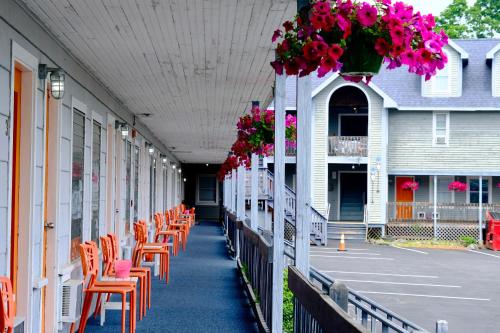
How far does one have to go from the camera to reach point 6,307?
14.4 ft

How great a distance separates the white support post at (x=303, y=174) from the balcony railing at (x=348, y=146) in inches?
824

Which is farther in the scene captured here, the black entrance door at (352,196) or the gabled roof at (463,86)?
the black entrance door at (352,196)

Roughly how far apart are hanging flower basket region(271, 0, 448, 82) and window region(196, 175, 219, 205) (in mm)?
32139

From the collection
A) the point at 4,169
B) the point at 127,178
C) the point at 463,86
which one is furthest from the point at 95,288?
the point at 463,86

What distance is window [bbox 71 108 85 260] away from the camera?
7656 millimetres

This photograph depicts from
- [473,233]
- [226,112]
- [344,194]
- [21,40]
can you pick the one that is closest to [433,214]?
[473,233]

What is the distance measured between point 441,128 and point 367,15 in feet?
78.2

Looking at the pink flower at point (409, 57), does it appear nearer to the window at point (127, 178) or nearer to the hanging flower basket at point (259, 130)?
the hanging flower basket at point (259, 130)

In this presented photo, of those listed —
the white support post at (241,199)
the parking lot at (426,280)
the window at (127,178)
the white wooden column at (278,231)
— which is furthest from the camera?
the white support post at (241,199)

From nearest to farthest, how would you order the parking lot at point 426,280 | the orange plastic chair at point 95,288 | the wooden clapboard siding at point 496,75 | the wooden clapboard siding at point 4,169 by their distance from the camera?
the wooden clapboard siding at point 4,169, the orange plastic chair at point 95,288, the parking lot at point 426,280, the wooden clapboard siding at point 496,75

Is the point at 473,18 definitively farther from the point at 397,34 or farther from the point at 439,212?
the point at 397,34

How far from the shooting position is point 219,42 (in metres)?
6.85

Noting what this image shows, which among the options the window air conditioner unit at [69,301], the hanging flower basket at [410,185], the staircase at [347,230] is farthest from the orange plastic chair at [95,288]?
the hanging flower basket at [410,185]

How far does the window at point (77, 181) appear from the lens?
7.66 meters
